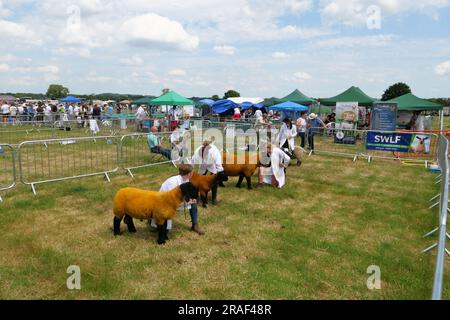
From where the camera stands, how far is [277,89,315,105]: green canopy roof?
2703 centimetres

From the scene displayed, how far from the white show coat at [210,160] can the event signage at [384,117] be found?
48.8ft

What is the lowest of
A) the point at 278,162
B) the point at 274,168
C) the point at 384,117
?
the point at 274,168

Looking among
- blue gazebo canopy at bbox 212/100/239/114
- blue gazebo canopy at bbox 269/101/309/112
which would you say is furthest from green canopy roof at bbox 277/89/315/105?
blue gazebo canopy at bbox 212/100/239/114

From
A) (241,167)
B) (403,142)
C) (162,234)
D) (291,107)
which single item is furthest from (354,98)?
(162,234)

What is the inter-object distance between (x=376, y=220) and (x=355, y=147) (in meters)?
9.49

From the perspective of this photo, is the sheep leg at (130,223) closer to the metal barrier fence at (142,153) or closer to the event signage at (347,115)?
the metal barrier fence at (142,153)

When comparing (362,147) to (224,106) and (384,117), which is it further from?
(224,106)

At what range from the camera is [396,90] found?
5753 centimetres

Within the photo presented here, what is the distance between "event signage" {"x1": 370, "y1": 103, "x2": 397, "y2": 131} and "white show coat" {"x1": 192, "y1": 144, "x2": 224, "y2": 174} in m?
14.9

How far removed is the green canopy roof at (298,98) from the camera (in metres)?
27.0

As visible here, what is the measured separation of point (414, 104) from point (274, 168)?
17.9 meters

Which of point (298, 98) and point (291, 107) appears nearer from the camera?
point (291, 107)

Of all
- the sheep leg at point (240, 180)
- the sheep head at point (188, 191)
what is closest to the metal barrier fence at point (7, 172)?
the sheep head at point (188, 191)
